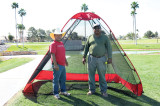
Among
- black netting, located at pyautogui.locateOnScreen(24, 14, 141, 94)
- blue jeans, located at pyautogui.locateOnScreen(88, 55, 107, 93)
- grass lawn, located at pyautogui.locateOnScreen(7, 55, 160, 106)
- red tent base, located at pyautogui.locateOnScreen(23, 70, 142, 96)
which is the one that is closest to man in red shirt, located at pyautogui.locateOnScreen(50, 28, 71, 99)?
grass lawn, located at pyautogui.locateOnScreen(7, 55, 160, 106)

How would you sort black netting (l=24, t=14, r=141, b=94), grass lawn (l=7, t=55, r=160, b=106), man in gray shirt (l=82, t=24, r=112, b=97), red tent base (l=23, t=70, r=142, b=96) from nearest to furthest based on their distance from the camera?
grass lawn (l=7, t=55, r=160, b=106), man in gray shirt (l=82, t=24, r=112, b=97), red tent base (l=23, t=70, r=142, b=96), black netting (l=24, t=14, r=141, b=94)

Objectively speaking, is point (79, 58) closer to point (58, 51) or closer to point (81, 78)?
point (81, 78)

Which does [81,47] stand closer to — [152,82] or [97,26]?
[97,26]

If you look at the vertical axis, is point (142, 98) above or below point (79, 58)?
below

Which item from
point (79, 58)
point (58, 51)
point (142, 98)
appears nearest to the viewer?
point (58, 51)

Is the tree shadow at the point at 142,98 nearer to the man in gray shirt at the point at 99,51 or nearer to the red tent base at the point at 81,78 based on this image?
the red tent base at the point at 81,78

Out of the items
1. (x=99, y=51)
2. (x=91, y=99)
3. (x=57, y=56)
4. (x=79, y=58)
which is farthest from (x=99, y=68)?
(x=79, y=58)

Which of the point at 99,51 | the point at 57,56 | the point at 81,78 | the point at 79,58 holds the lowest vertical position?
the point at 81,78

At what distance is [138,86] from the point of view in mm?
4102

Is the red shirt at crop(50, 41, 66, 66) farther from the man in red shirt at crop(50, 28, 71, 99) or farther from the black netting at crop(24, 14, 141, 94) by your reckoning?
the black netting at crop(24, 14, 141, 94)

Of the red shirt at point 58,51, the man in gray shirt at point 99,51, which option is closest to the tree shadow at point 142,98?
the man in gray shirt at point 99,51

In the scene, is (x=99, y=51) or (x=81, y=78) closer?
(x=99, y=51)

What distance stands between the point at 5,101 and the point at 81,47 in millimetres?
2642

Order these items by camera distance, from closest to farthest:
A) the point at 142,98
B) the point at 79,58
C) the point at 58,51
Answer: the point at 58,51
the point at 142,98
the point at 79,58
